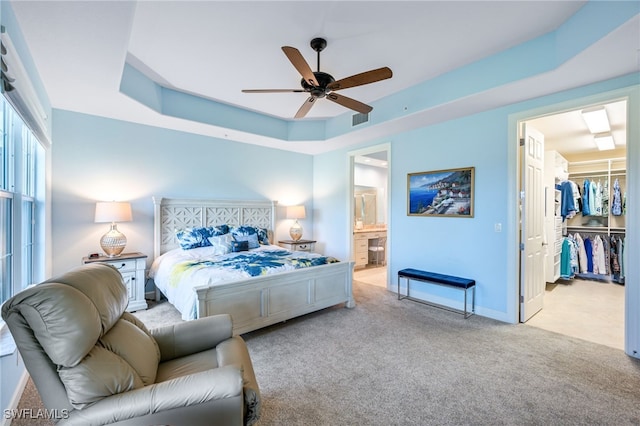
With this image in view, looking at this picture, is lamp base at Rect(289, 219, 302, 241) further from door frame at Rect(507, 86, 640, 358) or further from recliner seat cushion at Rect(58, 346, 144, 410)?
recliner seat cushion at Rect(58, 346, 144, 410)

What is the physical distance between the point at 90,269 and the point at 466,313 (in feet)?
12.8

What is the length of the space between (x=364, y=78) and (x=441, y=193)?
7.58 feet

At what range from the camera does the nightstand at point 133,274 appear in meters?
3.68

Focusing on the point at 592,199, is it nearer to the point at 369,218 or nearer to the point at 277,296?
the point at 369,218

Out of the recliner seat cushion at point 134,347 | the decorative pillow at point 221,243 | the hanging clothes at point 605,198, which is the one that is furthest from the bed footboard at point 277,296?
the hanging clothes at point 605,198

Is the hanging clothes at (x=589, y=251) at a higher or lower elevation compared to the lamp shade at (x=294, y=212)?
lower

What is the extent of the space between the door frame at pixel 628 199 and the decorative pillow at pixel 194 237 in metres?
4.16

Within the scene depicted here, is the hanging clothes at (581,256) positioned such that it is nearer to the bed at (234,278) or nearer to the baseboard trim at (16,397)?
the bed at (234,278)

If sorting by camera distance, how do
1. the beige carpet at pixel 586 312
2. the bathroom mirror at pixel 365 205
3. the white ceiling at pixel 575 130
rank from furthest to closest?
1. the bathroom mirror at pixel 365 205
2. the white ceiling at pixel 575 130
3. the beige carpet at pixel 586 312

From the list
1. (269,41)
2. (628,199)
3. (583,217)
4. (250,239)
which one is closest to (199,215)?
(250,239)

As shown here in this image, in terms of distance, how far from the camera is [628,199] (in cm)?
260

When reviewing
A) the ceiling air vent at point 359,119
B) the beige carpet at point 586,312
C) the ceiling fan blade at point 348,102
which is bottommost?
the beige carpet at point 586,312

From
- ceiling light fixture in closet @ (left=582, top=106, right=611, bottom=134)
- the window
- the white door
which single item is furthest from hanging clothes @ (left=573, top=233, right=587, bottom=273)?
the window

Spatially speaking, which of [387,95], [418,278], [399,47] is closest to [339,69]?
[399,47]
